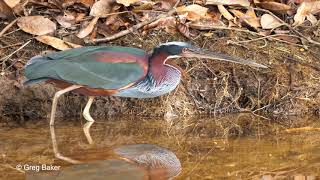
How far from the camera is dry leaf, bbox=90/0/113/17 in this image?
6.50m

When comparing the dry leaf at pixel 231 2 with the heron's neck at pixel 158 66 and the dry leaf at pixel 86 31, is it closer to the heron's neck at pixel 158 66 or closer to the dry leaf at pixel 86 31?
the dry leaf at pixel 86 31

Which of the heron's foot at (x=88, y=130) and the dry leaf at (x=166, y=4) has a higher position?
the dry leaf at (x=166, y=4)

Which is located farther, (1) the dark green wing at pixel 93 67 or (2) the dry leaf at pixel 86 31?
(2) the dry leaf at pixel 86 31

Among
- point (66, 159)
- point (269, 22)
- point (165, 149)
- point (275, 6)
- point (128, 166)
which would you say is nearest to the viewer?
point (128, 166)

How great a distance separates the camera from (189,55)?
5.55 metres

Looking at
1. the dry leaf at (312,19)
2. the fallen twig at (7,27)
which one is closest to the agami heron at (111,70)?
the fallen twig at (7,27)

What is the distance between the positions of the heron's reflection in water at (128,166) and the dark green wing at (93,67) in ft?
1.94

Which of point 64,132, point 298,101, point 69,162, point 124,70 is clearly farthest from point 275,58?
point 69,162

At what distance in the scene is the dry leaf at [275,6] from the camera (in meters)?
6.88

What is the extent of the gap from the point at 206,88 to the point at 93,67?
135cm

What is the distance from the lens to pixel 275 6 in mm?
6902

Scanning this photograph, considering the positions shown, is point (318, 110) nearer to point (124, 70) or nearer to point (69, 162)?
point (124, 70)

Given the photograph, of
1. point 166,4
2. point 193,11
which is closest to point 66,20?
point 166,4

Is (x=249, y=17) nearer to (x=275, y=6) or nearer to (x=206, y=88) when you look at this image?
(x=275, y=6)
